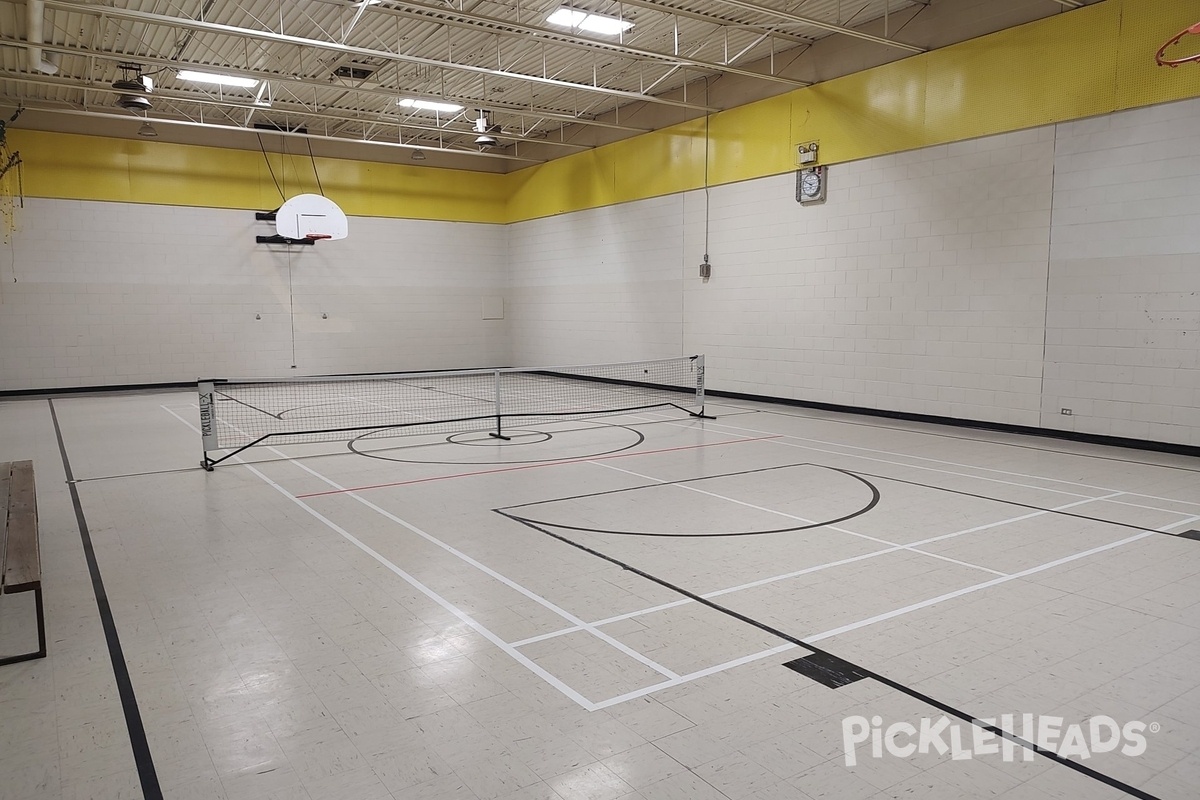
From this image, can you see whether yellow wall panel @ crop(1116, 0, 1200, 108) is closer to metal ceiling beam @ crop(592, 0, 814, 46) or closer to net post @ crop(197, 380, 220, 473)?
metal ceiling beam @ crop(592, 0, 814, 46)

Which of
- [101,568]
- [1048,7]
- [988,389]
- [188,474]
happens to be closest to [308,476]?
[188,474]

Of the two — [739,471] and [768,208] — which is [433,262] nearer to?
[768,208]

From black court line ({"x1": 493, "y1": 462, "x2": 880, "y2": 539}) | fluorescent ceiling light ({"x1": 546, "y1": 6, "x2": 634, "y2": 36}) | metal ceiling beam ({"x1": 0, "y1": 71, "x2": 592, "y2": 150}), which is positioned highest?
fluorescent ceiling light ({"x1": 546, "y1": 6, "x2": 634, "y2": 36})

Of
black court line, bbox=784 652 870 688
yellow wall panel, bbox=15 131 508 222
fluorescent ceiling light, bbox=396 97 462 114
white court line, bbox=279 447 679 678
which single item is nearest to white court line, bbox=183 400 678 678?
white court line, bbox=279 447 679 678

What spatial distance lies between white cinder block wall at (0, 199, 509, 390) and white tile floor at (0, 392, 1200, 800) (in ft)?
33.7

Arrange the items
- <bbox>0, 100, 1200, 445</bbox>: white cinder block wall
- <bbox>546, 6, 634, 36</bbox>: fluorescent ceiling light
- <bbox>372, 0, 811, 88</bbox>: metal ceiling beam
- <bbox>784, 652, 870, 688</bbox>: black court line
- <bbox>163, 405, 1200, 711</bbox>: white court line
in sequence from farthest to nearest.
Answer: <bbox>546, 6, 634, 36</bbox>: fluorescent ceiling light, <bbox>372, 0, 811, 88</bbox>: metal ceiling beam, <bbox>0, 100, 1200, 445</bbox>: white cinder block wall, <bbox>784, 652, 870, 688</bbox>: black court line, <bbox>163, 405, 1200, 711</bbox>: white court line

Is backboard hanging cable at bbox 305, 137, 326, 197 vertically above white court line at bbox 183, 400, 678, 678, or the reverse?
backboard hanging cable at bbox 305, 137, 326, 197

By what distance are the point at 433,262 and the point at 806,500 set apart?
15.5 metres

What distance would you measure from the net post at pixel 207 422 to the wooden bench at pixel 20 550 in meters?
2.97

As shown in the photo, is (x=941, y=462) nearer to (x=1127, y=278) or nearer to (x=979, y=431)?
(x=979, y=431)

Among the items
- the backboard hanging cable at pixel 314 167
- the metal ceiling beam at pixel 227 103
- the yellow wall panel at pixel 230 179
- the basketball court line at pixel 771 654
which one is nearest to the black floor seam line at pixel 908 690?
the basketball court line at pixel 771 654

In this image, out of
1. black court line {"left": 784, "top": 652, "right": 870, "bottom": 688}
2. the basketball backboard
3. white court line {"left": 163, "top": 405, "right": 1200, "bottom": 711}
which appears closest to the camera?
white court line {"left": 163, "top": 405, "right": 1200, "bottom": 711}

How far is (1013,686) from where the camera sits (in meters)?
3.48

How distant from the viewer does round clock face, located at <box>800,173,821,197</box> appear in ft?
41.9
